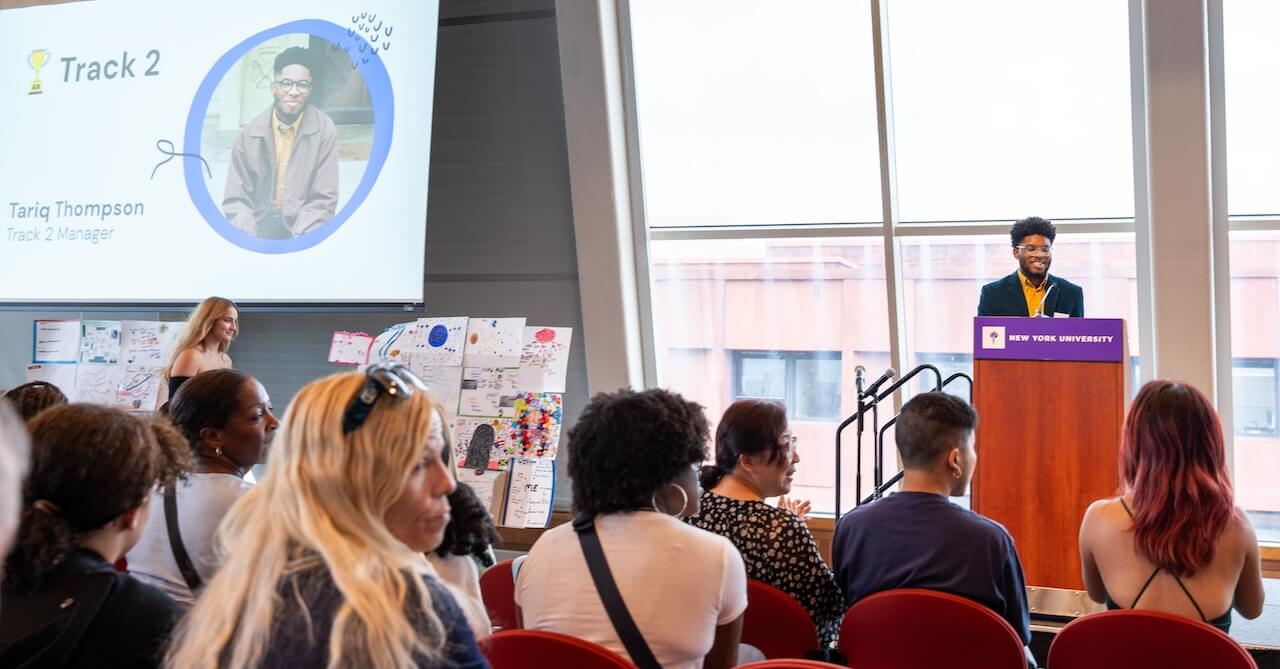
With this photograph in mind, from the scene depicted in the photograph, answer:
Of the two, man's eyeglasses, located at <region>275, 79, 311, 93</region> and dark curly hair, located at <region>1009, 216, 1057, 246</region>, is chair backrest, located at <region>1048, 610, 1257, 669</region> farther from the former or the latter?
man's eyeglasses, located at <region>275, 79, 311, 93</region>

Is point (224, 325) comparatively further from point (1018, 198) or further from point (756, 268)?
point (1018, 198)

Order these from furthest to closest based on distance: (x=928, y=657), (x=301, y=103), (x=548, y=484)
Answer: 1. (x=301, y=103)
2. (x=548, y=484)
3. (x=928, y=657)

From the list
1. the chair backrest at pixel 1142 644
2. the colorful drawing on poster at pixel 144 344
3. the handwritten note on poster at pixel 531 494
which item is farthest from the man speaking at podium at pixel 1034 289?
the colorful drawing on poster at pixel 144 344

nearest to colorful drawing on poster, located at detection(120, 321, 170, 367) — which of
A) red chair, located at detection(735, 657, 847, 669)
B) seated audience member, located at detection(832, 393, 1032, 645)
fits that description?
seated audience member, located at detection(832, 393, 1032, 645)

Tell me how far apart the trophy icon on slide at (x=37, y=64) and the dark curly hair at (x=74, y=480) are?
16.9 feet

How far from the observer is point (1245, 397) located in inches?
184

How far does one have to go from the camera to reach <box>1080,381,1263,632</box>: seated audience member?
2.42 m

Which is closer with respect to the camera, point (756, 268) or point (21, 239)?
point (756, 268)

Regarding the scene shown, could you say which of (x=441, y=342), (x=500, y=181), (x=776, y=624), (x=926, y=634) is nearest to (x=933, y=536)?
(x=926, y=634)

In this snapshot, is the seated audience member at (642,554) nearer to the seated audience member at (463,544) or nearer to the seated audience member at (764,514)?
the seated audience member at (463,544)

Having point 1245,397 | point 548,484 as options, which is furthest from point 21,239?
point 1245,397

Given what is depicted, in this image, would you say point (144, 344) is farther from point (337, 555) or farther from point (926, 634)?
point (337, 555)

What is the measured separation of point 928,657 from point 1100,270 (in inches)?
124

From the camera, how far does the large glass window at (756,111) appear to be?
5.07m
